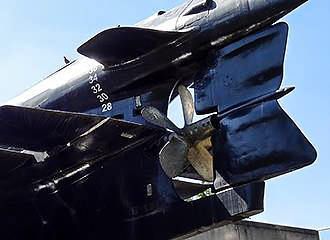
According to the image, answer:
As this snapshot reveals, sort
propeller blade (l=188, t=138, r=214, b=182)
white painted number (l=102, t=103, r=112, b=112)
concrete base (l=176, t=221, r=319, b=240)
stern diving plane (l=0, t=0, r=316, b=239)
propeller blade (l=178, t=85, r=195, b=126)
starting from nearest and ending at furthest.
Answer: stern diving plane (l=0, t=0, r=316, b=239) < propeller blade (l=188, t=138, r=214, b=182) < propeller blade (l=178, t=85, r=195, b=126) < white painted number (l=102, t=103, r=112, b=112) < concrete base (l=176, t=221, r=319, b=240)

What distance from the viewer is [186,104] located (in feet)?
28.7

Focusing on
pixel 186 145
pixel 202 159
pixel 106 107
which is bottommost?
pixel 202 159

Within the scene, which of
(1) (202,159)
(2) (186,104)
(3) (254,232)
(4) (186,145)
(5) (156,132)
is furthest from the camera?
(3) (254,232)

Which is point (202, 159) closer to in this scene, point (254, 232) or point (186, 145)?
point (186, 145)

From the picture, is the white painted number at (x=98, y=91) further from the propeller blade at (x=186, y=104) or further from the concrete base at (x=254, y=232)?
the concrete base at (x=254, y=232)

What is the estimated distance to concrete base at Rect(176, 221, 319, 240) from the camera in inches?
507

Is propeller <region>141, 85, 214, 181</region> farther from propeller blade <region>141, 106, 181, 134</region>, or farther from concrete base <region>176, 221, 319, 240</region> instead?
concrete base <region>176, 221, 319, 240</region>

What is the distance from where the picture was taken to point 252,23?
792 centimetres

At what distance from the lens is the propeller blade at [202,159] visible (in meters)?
8.45

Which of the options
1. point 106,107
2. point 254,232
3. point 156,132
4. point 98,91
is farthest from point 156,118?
point 254,232

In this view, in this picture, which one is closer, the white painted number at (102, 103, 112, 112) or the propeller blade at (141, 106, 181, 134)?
the propeller blade at (141, 106, 181, 134)

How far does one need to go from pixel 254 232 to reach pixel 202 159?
5094 millimetres

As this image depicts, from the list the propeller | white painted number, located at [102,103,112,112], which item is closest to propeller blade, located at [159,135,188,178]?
the propeller

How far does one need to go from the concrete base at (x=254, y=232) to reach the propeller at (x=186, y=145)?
412 centimetres
